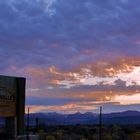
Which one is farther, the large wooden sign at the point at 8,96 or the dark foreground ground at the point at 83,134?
the dark foreground ground at the point at 83,134

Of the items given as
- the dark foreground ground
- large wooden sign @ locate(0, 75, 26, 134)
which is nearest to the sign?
large wooden sign @ locate(0, 75, 26, 134)

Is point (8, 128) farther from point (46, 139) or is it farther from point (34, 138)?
point (46, 139)

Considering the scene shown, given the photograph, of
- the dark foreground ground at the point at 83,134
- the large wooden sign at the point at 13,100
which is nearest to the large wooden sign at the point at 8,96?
the large wooden sign at the point at 13,100

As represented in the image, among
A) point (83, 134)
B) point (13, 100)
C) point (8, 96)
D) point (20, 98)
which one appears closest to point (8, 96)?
point (8, 96)

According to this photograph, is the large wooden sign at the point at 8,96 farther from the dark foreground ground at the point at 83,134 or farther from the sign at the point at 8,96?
the dark foreground ground at the point at 83,134

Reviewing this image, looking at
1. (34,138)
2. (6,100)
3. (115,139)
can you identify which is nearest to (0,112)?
(6,100)

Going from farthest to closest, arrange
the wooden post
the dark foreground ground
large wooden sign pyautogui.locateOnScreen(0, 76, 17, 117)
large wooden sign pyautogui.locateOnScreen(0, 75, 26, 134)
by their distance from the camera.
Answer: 1. the dark foreground ground
2. the wooden post
3. large wooden sign pyautogui.locateOnScreen(0, 75, 26, 134)
4. large wooden sign pyautogui.locateOnScreen(0, 76, 17, 117)

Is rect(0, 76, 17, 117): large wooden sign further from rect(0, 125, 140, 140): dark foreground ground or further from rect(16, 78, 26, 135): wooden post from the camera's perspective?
rect(0, 125, 140, 140): dark foreground ground

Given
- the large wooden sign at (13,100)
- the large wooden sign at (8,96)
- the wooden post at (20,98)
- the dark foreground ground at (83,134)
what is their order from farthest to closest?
the dark foreground ground at (83,134) < the wooden post at (20,98) < the large wooden sign at (13,100) < the large wooden sign at (8,96)

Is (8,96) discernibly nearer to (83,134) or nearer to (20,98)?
(20,98)

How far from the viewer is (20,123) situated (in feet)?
94.9

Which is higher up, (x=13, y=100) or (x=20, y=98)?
(x=20, y=98)

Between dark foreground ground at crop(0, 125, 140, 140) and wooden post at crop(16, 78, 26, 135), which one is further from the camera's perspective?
dark foreground ground at crop(0, 125, 140, 140)

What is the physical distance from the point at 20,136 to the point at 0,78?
12.8ft
